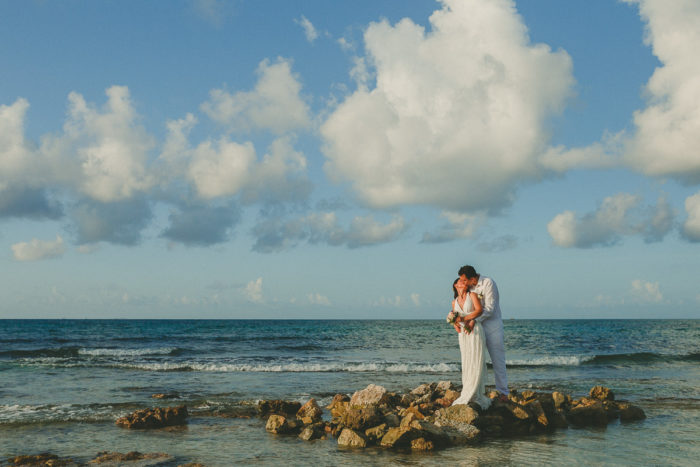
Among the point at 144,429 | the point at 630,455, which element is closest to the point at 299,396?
the point at 144,429

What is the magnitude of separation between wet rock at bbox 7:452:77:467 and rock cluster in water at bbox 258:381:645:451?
312 cm

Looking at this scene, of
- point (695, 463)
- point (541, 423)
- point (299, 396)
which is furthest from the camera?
point (299, 396)

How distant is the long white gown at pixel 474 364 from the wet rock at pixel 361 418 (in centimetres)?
151

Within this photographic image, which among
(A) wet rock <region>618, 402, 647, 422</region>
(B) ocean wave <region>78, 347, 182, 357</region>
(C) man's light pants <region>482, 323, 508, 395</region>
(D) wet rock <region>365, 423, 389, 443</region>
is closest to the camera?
(D) wet rock <region>365, 423, 389, 443</region>

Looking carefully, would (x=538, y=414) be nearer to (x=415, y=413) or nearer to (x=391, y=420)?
(x=415, y=413)

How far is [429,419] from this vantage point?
8.49 metres

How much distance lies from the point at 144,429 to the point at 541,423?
688 centimetres

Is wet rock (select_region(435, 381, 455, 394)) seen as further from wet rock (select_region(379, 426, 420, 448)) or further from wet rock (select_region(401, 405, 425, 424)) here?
wet rock (select_region(379, 426, 420, 448))

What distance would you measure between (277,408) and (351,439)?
339 centimetres

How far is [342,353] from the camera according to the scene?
101 ft

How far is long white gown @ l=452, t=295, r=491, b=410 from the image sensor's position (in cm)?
879

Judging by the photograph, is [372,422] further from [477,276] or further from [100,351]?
[100,351]

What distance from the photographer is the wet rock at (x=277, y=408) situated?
422 inches

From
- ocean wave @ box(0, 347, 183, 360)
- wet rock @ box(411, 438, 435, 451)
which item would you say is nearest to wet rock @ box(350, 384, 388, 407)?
wet rock @ box(411, 438, 435, 451)
